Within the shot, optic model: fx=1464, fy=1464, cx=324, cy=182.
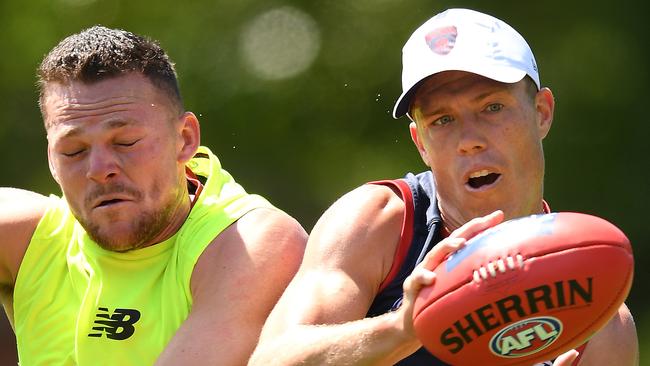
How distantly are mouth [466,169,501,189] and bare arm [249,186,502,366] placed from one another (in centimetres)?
24

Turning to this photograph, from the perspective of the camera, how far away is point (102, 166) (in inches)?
189

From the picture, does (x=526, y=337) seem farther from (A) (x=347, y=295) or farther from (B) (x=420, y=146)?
(B) (x=420, y=146)

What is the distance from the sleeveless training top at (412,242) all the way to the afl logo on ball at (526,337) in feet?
1.81

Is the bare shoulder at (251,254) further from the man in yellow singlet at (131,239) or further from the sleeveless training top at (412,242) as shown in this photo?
the sleeveless training top at (412,242)

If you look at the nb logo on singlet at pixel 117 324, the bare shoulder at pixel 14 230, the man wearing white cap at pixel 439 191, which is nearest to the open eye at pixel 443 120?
the man wearing white cap at pixel 439 191

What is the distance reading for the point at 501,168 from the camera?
4.67 m

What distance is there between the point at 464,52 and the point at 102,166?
48.6 inches

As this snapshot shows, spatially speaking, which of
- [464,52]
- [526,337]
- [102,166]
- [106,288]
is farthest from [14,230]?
[526,337]

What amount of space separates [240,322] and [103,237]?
0.60m

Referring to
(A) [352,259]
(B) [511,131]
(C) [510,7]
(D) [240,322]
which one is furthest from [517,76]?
(C) [510,7]

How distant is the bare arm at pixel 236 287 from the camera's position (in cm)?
462

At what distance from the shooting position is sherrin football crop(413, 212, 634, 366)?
3891 mm

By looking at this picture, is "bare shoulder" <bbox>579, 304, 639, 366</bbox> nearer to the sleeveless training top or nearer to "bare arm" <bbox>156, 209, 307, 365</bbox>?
the sleeveless training top

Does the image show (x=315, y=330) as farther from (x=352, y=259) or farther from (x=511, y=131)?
(x=511, y=131)
